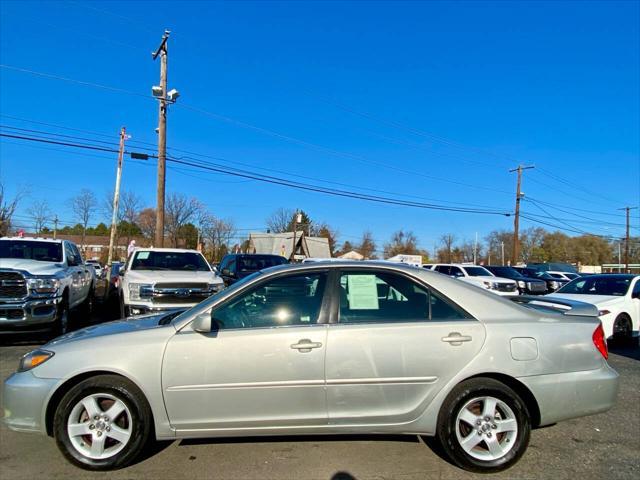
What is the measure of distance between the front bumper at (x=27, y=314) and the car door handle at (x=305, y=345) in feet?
19.6

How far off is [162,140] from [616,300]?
15.0 m

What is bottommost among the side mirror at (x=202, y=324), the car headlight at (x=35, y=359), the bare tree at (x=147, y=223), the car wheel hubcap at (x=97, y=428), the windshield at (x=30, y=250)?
the car wheel hubcap at (x=97, y=428)

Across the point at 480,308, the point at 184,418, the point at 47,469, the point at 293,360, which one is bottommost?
the point at 47,469

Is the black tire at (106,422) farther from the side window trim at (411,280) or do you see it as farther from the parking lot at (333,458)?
the side window trim at (411,280)

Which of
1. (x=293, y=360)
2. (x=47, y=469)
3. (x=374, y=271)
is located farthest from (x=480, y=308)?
(x=47, y=469)

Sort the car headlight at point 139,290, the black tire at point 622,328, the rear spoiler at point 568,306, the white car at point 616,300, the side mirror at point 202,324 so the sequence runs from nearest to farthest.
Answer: the side mirror at point 202,324 < the rear spoiler at point 568,306 < the car headlight at point 139,290 < the white car at point 616,300 < the black tire at point 622,328

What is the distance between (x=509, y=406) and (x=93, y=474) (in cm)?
321

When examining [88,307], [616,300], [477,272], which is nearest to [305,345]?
[616,300]

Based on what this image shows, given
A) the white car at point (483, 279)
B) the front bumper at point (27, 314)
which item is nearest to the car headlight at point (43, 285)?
the front bumper at point (27, 314)

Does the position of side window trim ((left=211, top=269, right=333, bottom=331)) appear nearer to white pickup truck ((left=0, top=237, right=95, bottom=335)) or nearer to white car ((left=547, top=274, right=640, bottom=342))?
white pickup truck ((left=0, top=237, right=95, bottom=335))

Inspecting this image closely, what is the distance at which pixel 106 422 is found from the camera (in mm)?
3312

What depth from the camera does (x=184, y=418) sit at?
3289 millimetres

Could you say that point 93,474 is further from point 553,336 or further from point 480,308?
point 553,336

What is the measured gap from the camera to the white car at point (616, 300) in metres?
8.22
